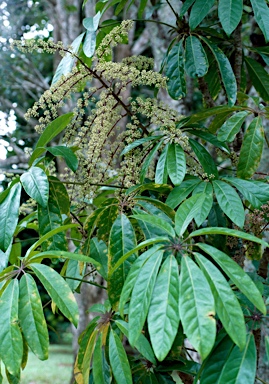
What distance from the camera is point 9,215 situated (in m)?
0.83

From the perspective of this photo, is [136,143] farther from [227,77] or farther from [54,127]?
[227,77]

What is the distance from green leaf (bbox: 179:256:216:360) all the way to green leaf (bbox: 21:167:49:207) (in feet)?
1.05

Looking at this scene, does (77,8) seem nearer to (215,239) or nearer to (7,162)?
(7,162)

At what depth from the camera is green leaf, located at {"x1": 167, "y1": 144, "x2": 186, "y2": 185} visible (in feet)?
2.83

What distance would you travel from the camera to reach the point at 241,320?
58 cm

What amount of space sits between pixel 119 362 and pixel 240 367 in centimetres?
22

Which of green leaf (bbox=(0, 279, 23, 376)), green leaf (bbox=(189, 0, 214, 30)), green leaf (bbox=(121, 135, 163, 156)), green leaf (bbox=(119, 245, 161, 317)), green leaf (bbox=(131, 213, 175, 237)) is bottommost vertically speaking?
green leaf (bbox=(0, 279, 23, 376))

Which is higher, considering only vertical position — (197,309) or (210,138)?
(210,138)

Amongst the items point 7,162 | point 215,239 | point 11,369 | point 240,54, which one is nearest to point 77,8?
point 7,162

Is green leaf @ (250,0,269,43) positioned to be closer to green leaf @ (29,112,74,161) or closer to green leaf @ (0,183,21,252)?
green leaf @ (29,112,74,161)

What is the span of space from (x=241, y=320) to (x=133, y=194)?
0.41 meters

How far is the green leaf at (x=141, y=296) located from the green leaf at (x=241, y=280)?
0.08m

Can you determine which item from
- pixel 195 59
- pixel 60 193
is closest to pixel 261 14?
pixel 195 59

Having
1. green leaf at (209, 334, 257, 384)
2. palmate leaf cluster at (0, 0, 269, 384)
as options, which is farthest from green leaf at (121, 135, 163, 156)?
green leaf at (209, 334, 257, 384)
